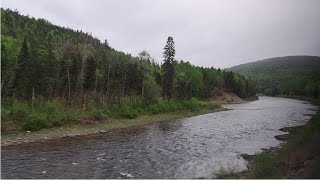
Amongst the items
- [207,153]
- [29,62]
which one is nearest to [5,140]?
[207,153]

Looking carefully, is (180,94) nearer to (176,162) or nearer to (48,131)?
(48,131)

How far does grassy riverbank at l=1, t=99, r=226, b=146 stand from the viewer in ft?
120

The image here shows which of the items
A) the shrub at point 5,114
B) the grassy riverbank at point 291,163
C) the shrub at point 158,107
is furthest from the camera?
the shrub at point 158,107

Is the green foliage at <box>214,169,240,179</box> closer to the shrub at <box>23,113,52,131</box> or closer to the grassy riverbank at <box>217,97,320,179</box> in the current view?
the grassy riverbank at <box>217,97,320,179</box>

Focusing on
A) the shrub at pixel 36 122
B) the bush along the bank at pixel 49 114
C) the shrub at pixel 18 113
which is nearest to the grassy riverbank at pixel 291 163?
the shrub at pixel 36 122

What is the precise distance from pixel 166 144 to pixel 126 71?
186 feet

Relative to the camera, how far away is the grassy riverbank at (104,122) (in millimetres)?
36656

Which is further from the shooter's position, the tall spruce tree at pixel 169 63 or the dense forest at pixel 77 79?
the tall spruce tree at pixel 169 63

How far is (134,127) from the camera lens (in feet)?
→ 170

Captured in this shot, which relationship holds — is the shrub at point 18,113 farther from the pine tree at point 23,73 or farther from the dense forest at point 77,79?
the pine tree at point 23,73

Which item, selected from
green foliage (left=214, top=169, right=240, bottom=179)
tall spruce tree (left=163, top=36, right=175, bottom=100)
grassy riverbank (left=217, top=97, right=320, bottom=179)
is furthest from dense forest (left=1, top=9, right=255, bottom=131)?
grassy riverbank (left=217, top=97, right=320, bottom=179)

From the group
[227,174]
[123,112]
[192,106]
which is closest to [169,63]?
[192,106]

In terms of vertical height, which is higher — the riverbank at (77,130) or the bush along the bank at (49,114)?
the bush along the bank at (49,114)

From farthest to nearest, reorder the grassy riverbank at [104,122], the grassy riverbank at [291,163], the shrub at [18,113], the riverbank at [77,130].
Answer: the shrub at [18,113]
the grassy riverbank at [104,122]
the riverbank at [77,130]
the grassy riverbank at [291,163]
